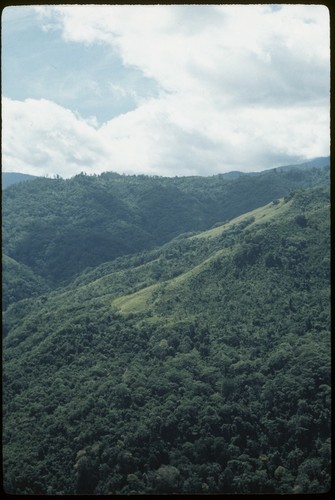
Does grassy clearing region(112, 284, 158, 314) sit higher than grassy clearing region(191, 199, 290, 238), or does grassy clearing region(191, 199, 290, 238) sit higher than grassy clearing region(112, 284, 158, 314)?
grassy clearing region(191, 199, 290, 238)

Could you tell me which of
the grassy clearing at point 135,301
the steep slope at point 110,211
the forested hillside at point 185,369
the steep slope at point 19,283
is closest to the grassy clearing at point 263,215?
the forested hillside at point 185,369

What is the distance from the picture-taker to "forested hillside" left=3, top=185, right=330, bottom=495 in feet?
78.4

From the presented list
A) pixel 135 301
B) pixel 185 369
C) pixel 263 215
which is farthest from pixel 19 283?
pixel 185 369

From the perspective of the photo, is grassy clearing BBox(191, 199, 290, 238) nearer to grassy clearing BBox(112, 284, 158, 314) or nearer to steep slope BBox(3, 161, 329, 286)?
grassy clearing BBox(112, 284, 158, 314)

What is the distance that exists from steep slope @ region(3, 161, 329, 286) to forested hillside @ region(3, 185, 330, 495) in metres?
5.53

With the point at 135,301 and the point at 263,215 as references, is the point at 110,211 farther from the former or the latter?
the point at 135,301

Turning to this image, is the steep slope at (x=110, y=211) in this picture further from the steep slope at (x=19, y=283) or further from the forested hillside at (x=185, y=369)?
the forested hillside at (x=185, y=369)

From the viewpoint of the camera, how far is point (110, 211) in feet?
218

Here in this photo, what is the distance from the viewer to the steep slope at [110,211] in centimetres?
5759

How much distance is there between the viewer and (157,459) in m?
24.3

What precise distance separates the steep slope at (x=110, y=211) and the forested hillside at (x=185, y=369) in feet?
18.1

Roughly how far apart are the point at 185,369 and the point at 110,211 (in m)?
38.3

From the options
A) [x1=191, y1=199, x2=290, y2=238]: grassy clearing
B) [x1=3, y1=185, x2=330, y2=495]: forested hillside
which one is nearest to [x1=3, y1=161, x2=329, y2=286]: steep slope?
[x1=3, y1=185, x2=330, y2=495]: forested hillside

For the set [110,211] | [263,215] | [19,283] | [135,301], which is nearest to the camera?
[135,301]
